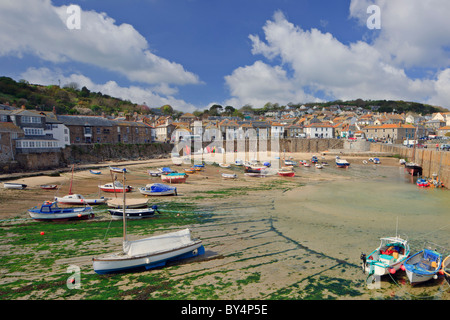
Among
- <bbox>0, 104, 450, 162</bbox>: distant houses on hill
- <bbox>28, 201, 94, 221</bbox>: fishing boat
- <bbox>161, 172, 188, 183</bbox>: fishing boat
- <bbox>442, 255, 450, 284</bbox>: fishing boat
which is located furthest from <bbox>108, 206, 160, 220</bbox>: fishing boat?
<bbox>0, 104, 450, 162</bbox>: distant houses on hill

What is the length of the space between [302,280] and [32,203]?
25.5 m

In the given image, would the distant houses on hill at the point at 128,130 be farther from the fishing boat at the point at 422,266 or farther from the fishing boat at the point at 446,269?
the fishing boat at the point at 446,269

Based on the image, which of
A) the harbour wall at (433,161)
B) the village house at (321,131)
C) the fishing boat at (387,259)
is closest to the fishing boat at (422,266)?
the fishing boat at (387,259)

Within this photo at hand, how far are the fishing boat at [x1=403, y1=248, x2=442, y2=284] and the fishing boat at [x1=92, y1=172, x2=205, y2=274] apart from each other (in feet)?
33.8

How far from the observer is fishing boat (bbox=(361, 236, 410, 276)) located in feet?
40.4

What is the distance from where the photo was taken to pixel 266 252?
15125 mm

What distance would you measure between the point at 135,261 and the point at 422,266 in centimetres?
1409

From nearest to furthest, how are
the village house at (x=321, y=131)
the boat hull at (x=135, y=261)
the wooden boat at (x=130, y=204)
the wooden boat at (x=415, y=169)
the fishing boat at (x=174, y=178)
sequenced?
the boat hull at (x=135, y=261) → the wooden boat at (x=130, y=204) → the fishing boat at (x=174, y=178) → the wooden boat at (x=415, y=169) → the village house at (x=321, y=131)

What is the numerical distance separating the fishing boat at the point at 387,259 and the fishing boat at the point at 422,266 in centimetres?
40

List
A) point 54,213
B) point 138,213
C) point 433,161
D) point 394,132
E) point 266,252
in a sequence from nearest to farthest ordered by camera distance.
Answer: point 266,252 < point 54,213 < point 138,213 < point 433,161 < point 394,132

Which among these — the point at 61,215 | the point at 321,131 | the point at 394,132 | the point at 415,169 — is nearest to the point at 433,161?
the point at 415,169

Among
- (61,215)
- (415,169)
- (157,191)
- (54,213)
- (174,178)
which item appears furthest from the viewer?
(415,169)

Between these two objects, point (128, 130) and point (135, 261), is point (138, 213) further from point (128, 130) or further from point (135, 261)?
point (128, 130)

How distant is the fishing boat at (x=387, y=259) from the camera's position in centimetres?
1231
